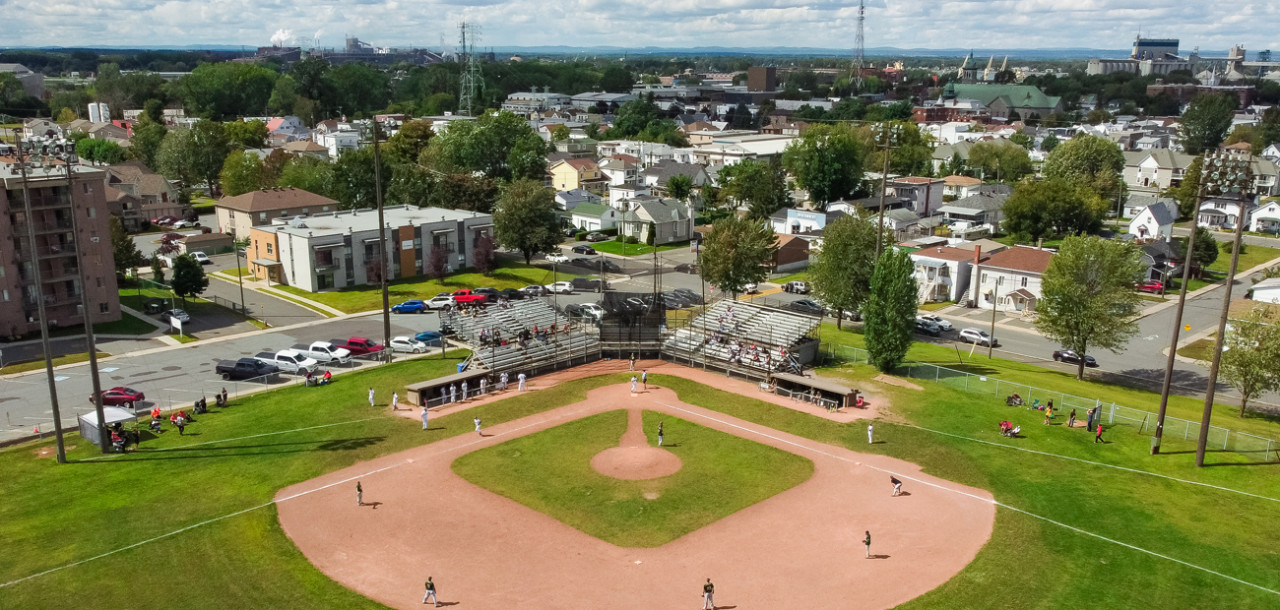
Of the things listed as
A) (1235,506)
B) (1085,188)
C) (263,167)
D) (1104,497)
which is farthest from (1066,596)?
(263,167)

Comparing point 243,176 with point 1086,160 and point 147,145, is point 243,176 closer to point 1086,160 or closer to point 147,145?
point 147,145

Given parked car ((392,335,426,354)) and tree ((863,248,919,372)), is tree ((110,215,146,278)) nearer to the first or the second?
parked car ((392,335,426,354))

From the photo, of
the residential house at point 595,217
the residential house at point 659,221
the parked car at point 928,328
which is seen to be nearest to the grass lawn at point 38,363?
the residential house at point 659,221

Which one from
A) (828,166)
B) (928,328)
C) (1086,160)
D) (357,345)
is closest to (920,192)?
(828,166)

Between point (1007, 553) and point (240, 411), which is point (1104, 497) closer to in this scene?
point (1007, 553)

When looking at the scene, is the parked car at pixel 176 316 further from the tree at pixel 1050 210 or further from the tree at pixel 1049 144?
the tree at pixel 1049 144
